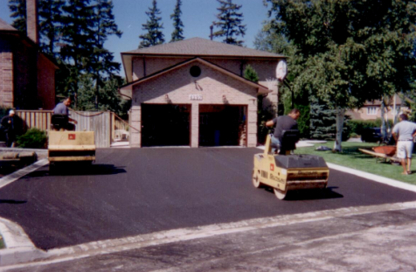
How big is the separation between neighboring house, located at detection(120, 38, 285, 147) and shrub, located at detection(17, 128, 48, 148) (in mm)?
5568

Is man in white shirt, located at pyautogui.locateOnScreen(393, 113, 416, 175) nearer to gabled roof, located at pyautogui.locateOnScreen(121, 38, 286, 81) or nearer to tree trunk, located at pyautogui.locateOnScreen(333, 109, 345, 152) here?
tree trunk, located at pyautogui.locateOnScreen(333, 109, 345, 152)

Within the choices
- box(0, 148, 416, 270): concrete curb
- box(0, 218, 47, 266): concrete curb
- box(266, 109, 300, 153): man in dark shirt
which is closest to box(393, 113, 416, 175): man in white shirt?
box(266, 109, 300, 153): man in dark shirt

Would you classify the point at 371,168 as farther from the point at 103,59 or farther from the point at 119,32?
the point at 119,32

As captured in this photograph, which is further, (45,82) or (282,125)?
(45,82)

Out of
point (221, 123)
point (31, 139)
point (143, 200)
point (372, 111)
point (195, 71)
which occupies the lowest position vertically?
point (143, 200)

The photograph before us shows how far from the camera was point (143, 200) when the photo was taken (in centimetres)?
891

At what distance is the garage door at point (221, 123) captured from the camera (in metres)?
26.9

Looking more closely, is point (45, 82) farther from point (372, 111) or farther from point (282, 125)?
point (372, 111)

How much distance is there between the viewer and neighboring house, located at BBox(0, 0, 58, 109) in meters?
22.2

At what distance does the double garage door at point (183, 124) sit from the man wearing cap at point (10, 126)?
9894 millimetres

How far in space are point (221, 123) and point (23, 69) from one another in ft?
44.8

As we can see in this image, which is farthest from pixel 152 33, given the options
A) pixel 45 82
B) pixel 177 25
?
pixel 45 82

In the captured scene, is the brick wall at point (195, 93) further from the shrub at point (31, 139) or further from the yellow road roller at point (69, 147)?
the yellow road roller at point (69, 147)

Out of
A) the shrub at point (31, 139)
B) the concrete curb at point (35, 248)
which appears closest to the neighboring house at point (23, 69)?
the shrub at point (31, 139)
